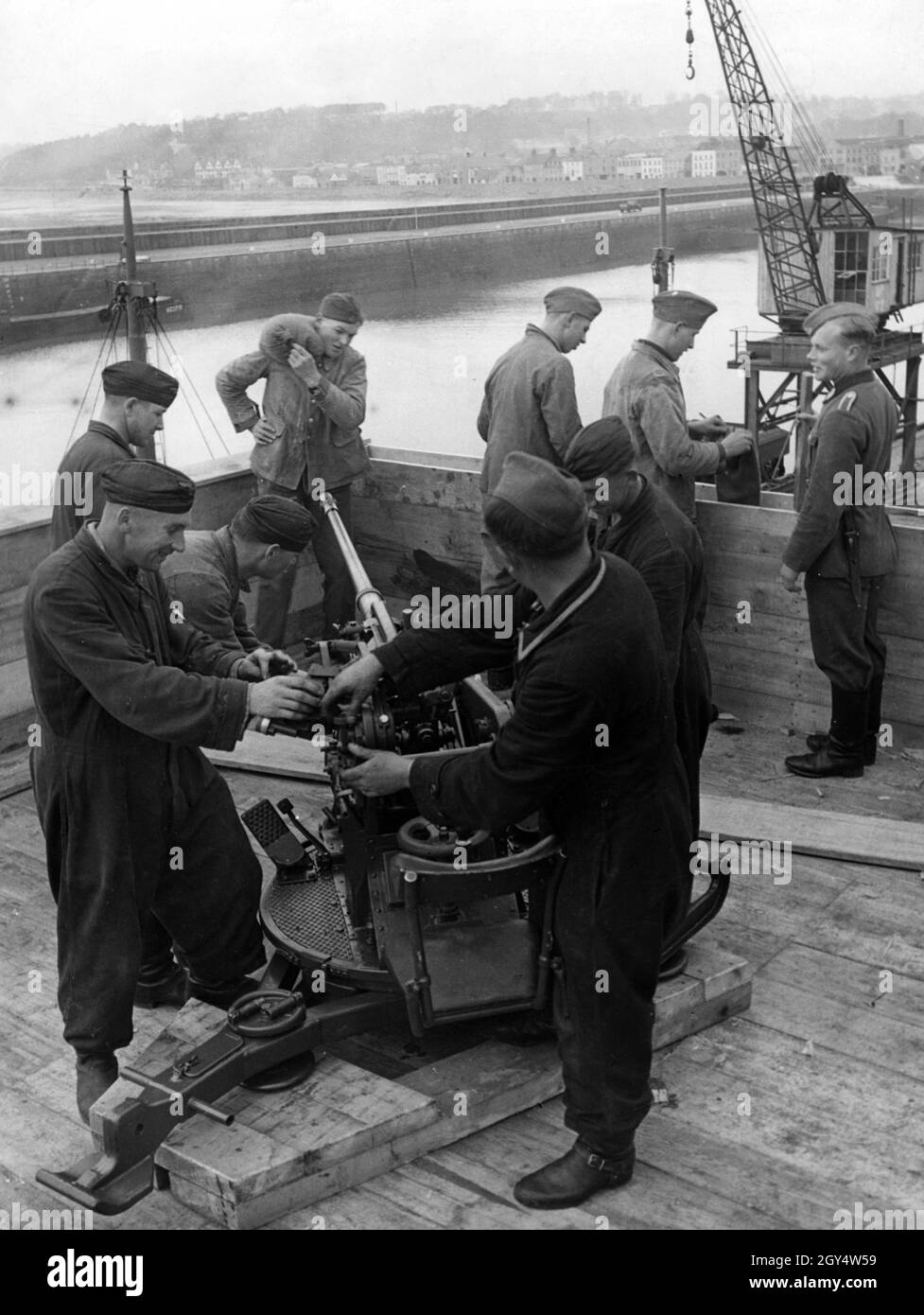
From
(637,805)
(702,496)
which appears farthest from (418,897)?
(702,496)

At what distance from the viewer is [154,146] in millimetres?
14633

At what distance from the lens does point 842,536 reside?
4.63m

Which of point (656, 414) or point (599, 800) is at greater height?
point (656, 414)

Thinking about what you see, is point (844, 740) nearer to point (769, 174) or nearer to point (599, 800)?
point (599, 800)

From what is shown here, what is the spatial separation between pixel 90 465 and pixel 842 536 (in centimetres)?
253

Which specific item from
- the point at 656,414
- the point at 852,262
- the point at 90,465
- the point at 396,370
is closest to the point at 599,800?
the point at 90,465

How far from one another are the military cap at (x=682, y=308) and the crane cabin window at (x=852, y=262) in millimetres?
34919

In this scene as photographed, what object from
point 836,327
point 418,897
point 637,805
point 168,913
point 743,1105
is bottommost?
point 743,1105

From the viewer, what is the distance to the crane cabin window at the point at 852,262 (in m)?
37.3

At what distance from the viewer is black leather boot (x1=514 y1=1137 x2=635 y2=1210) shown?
2.61 metres

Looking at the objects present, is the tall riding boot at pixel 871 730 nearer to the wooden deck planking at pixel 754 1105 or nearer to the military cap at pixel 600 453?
the wooden deck planking at pixel 754 1105

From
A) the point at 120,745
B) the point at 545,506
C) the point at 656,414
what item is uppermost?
the point at 545,506
